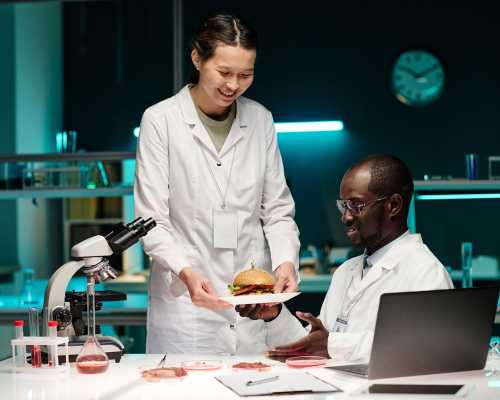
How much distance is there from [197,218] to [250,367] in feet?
Answer: 3.07

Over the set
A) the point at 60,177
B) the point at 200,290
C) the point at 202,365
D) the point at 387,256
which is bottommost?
the point at 202,365

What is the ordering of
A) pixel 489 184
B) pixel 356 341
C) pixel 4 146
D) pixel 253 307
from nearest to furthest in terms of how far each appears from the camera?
pixel 356 341 → pixel 253 307 → pixel 489 184 → pixel 4 146

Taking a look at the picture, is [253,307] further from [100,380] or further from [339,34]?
[339,34]

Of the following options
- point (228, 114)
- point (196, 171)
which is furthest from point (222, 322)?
point (228, 114)

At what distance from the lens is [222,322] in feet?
10.3

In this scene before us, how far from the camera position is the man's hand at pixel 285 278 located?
2895 millimetres

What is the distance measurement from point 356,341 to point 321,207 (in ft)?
19.8

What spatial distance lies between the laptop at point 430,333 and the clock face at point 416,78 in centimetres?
609

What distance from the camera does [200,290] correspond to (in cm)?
279

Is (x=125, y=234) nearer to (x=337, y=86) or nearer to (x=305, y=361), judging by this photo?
(x=305, y=361)

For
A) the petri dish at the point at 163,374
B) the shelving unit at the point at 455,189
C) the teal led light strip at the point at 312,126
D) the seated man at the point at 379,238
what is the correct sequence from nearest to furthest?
the petri dish at the point at 163,374 → the seated man at the point at 379,238 → the shelving unit at the point at 455,189 → the teal led light strip at the point at 312,126

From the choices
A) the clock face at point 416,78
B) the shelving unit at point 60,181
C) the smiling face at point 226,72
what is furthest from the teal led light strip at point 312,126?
the smiling face at point 226,72

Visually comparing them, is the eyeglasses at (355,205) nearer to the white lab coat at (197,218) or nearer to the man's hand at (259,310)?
the man's hand at (259,310)

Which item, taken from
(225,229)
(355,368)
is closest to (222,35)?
(225,229)
